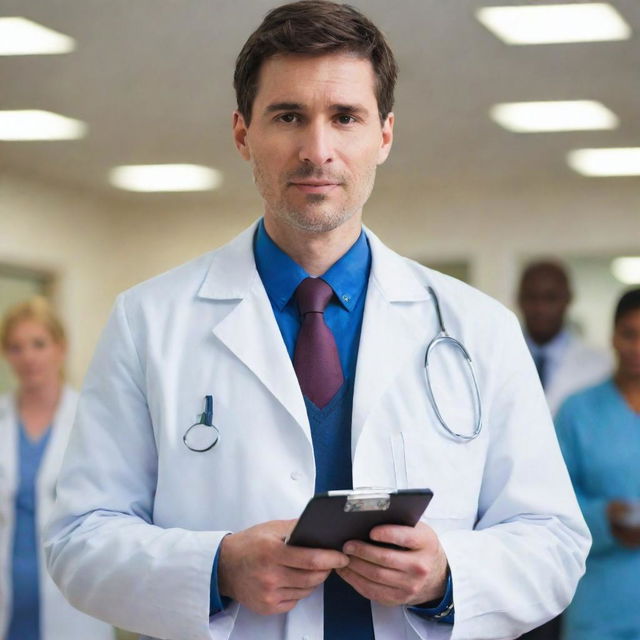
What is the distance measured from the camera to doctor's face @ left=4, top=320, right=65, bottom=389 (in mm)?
4215

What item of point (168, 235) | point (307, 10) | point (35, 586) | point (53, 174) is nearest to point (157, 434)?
point (307, 10)

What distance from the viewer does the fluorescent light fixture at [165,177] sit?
24.9 feet

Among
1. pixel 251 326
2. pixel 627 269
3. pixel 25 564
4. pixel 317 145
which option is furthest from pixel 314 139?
pixel 627 269

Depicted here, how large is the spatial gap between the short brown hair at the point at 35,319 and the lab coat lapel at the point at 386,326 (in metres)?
2.93

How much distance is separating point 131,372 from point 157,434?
0.09 metres

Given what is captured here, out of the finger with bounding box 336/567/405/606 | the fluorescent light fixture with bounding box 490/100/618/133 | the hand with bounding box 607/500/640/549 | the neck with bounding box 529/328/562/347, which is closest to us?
the finger with bounding box 336/567/405/606

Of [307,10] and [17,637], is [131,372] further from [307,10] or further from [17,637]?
[17,637]

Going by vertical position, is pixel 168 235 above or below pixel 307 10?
above

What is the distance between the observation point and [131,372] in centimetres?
151

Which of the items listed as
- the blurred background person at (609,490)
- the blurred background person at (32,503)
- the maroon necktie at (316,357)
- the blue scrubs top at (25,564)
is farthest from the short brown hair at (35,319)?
the maroon necktie at (316,357)

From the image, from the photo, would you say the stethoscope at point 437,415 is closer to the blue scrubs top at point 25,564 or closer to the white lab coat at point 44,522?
the white lab coat at point 44,522

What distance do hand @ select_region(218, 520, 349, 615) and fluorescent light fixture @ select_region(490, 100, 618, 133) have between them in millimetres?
4994

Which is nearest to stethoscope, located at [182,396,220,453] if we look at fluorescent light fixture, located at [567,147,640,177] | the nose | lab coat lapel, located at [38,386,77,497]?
the nose

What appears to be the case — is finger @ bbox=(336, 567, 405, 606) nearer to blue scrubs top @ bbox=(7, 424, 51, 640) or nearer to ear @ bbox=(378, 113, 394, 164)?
ear @ bbox=(378, 113, 394, 164)
